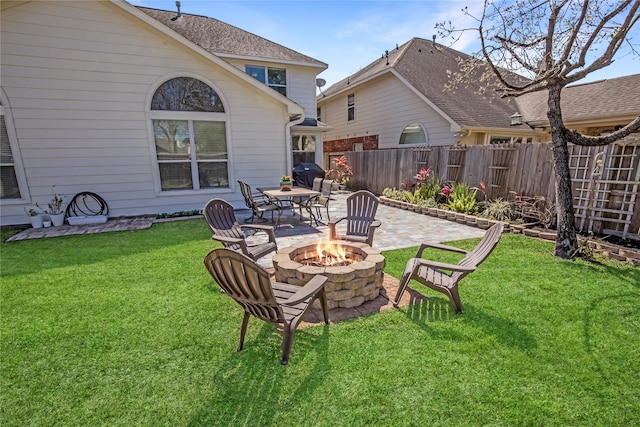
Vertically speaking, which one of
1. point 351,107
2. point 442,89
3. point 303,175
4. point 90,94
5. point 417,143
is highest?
point 442,89

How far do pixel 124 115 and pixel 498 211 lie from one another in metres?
9.83

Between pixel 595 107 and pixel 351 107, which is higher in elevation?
pixel 351 107

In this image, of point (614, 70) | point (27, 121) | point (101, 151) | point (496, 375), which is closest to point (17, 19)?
point (27, 121)

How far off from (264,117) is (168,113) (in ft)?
8.70

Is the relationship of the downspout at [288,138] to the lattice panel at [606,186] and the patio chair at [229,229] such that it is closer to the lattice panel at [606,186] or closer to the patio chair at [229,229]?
the patio chair at [229,229]

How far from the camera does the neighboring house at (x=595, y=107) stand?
10211 millimetres

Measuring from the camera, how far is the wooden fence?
554 centimetres

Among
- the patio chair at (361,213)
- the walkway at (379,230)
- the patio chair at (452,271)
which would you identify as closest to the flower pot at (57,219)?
the walkway at (379,230)

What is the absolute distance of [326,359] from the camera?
2.67 m

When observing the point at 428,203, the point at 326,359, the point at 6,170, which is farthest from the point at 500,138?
the point at 6,170

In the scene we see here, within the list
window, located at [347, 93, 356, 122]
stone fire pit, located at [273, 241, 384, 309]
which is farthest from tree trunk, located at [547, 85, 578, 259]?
window, located at [347, 93, 356, 122]

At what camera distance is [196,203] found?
349 inches

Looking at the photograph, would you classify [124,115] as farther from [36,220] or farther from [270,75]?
[270,75]

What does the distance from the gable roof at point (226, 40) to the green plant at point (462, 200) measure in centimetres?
754
